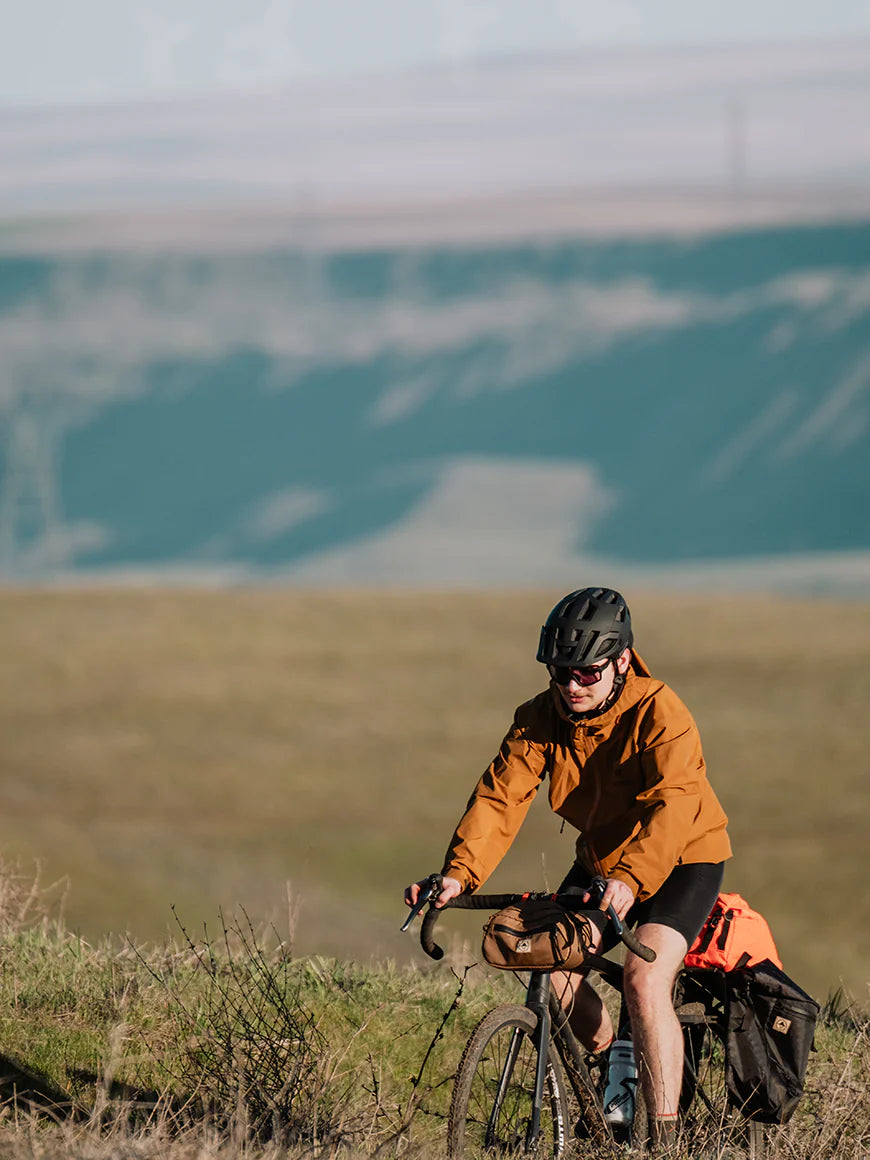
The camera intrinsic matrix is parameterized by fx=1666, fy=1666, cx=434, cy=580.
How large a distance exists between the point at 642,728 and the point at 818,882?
37405 mm

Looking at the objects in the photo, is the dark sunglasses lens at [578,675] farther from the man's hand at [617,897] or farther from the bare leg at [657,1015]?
the bare leg at [657,1015]

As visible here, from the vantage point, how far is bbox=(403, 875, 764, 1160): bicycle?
502cm

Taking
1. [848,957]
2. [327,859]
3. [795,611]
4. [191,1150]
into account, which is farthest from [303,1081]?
[795,611]

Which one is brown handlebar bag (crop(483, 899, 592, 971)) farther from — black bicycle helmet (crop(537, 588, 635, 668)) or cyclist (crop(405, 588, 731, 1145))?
black bicycle helmet (crop(537, 588, 635, 668))

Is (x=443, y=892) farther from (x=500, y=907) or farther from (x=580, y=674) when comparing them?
(x=580, y=674)

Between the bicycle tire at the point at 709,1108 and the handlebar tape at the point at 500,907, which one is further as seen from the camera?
the bicycle tire at the point at 709,1108

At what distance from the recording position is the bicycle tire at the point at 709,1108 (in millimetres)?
5629

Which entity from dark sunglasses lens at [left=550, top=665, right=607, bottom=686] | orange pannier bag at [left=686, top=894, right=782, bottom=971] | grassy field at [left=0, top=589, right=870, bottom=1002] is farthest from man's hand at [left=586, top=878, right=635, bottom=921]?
grassy field at [left=0, top=589, right=870, bottom=1002]

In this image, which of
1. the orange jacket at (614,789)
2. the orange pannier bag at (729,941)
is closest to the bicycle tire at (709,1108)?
the orange pannier bag at (729,941)

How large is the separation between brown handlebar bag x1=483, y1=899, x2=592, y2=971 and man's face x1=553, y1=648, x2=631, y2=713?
2.17ft

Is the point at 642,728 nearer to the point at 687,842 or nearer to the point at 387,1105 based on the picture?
the point at 687,842

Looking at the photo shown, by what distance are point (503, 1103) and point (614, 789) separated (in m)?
1.06

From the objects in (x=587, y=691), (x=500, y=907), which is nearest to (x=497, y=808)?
(x=500, y=907)

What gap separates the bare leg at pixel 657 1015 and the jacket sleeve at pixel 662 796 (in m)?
0.19
